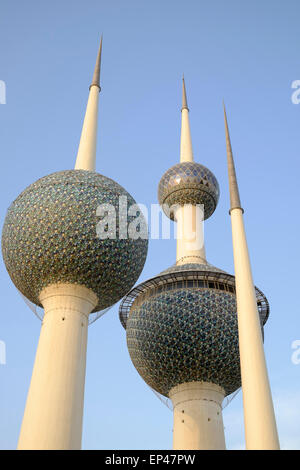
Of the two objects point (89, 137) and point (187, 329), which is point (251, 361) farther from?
point (187, 329)

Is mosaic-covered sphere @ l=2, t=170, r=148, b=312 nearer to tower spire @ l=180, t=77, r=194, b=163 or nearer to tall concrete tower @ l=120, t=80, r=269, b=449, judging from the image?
tall concrete tower @ l=120, t=80, r=269, b=449

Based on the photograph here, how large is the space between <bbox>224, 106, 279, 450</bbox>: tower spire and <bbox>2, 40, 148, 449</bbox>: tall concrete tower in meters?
9.61

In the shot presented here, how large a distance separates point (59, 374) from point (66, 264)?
18.9ft

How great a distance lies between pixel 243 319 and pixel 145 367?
25.1m

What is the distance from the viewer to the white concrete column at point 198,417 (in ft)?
114

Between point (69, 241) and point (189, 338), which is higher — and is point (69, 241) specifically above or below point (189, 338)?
below

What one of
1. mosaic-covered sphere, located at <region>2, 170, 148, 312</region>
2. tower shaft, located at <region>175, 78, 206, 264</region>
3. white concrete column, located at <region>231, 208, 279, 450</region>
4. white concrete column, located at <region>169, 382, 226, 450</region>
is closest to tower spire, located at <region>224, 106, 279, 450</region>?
white concrete column, located at <region>231, 208, 279, 450</region>

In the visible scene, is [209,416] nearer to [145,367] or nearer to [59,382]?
[145,367]

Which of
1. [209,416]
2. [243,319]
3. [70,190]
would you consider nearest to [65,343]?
[70,190]

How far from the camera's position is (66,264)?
88.1 feet

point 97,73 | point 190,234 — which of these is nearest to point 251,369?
point 97,73

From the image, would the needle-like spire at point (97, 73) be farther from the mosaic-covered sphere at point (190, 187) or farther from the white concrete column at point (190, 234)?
the white concrete column at point (190, 234)

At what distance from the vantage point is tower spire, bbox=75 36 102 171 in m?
32.8

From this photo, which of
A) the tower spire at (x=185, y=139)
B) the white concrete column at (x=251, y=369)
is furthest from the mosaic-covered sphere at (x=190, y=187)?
the white concrete column at (x=251, y=369)
